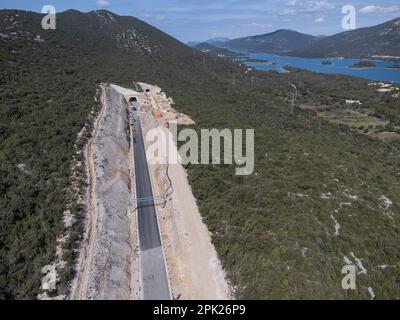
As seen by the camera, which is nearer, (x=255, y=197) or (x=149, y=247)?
(x=149, y=247)

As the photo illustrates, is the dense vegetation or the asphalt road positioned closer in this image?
the dense vegetation

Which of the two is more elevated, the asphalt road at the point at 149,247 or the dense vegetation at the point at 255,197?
the dense vegetation at the point at 255,197

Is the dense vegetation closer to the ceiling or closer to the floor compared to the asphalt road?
closer to the ceiling

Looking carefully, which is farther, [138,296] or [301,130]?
[301,130]

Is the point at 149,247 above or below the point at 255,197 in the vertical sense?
below

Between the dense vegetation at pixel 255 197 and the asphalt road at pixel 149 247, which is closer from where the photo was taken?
the dense vegetation at pixel 255 197

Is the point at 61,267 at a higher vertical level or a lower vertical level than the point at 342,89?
lower
